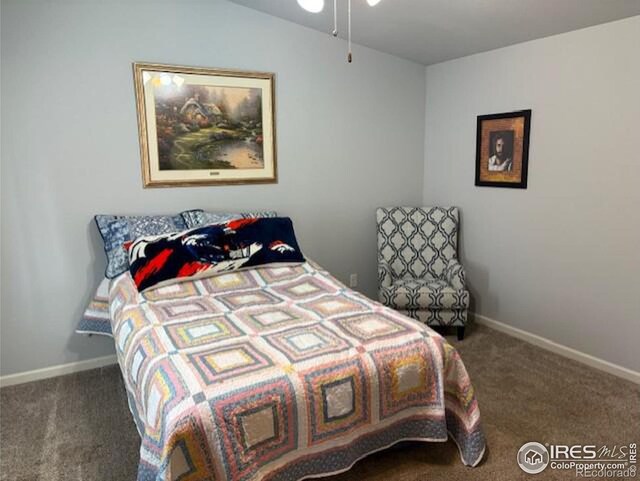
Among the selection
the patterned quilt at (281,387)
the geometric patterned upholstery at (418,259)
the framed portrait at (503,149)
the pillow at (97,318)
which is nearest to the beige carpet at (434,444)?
the patterned quilt at (281,387)

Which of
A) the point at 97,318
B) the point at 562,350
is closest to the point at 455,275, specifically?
the point at 562,350

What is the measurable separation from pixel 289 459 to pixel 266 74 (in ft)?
8.77

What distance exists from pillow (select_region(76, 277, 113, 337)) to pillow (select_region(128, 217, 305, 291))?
1.43ft

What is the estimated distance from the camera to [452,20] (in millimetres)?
2965

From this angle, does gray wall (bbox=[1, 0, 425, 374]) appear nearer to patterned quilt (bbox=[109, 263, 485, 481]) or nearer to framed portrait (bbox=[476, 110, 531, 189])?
patterned quilt (bbox=[109, 263, 485, 481])

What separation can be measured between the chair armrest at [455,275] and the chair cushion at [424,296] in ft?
0.15

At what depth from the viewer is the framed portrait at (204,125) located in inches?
120

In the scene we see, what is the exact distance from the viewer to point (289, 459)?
171cm

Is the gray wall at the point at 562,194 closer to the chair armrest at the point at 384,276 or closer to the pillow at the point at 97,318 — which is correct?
the chair armrest at the point at 384,276

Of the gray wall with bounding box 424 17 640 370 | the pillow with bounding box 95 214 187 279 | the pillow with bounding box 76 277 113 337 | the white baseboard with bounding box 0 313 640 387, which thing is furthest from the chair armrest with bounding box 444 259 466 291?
the pillow with bounding box 76 277 113 337

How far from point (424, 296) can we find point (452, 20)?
1926 mm

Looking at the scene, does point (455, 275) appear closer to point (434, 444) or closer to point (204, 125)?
point (434, 444)

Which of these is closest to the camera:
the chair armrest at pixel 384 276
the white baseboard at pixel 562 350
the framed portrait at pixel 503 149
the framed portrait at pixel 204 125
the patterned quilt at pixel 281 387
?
the patterned quilt at pixel 281 387

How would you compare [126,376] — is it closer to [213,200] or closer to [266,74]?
[213,200]
